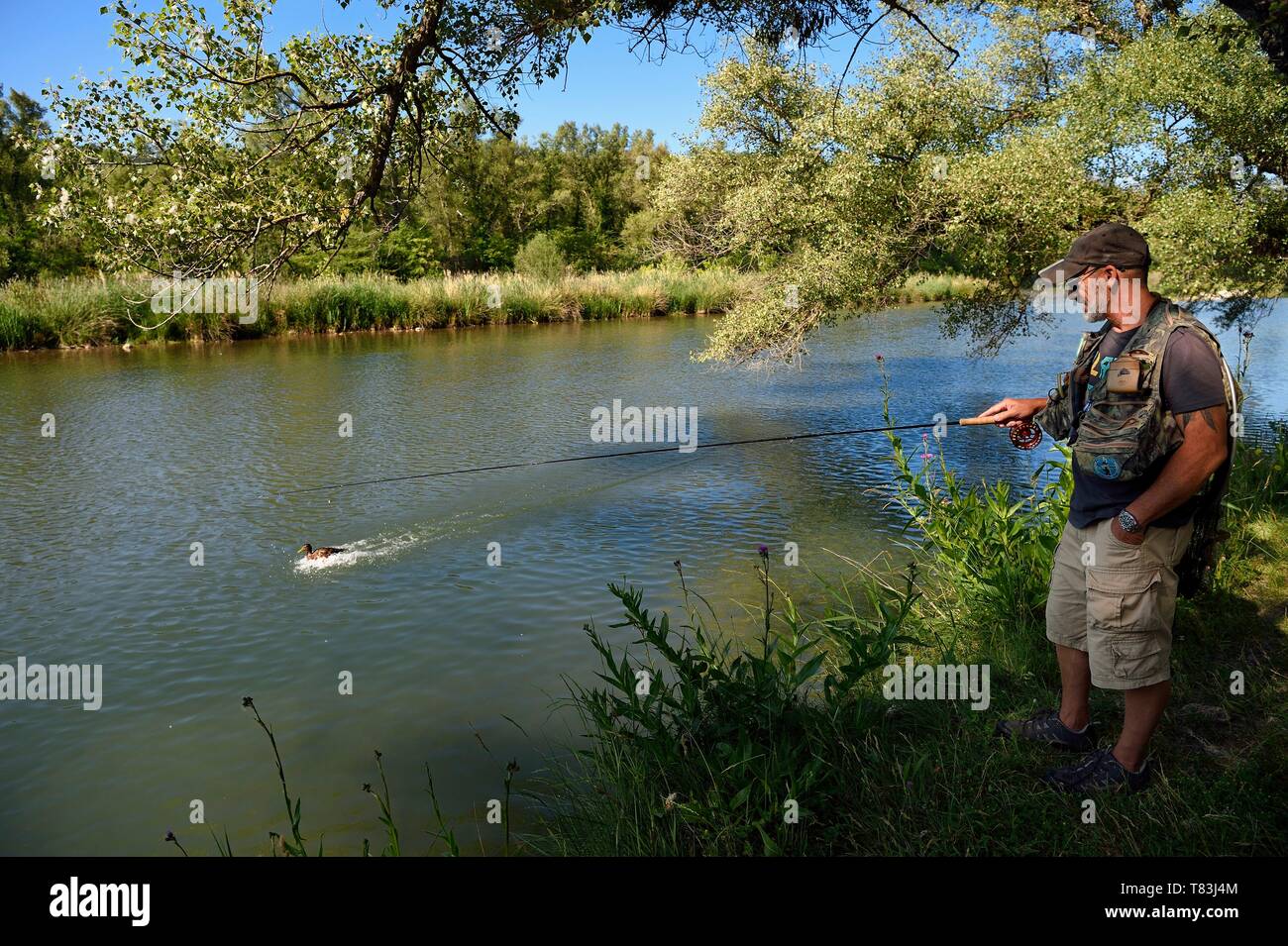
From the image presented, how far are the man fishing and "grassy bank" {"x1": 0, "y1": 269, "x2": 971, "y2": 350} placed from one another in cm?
1211

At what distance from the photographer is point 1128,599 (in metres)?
3.75

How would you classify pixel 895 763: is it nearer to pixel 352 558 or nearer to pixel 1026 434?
pixel 1026 434

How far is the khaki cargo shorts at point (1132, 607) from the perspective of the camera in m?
3.72

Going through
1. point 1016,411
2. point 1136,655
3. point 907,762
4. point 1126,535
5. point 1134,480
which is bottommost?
point 907,762

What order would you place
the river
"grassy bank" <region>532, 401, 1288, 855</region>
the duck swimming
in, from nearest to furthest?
"grassy bank" <region>532, 401, 1288, 855</region> → the river → the duck swimming

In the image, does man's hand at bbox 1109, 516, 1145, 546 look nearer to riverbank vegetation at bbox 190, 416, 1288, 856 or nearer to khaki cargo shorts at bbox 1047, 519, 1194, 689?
khaki cargo shorts at bbox 1047, 519, 1194, 689

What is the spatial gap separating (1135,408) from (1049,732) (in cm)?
156

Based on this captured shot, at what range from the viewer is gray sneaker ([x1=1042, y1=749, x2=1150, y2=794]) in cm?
375

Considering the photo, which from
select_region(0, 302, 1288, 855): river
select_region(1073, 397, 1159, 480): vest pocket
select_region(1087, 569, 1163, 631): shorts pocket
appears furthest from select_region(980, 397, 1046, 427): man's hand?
select_region(0, 302, 1288, 855): river

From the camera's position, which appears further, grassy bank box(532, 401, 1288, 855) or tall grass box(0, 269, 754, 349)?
tall grass box(0, 269, 754, 349)

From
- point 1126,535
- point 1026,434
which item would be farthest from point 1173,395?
point 1026,434

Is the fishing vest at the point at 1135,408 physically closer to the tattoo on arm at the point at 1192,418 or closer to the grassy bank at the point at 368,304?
the tattoo on arm at the point at 1192,418

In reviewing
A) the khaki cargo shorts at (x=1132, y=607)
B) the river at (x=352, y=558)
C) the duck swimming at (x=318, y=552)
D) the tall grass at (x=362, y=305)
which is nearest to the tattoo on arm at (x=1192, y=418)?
the khaki cargo shorts at (x=1132, y=607)

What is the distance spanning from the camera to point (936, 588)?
714 centimetres
